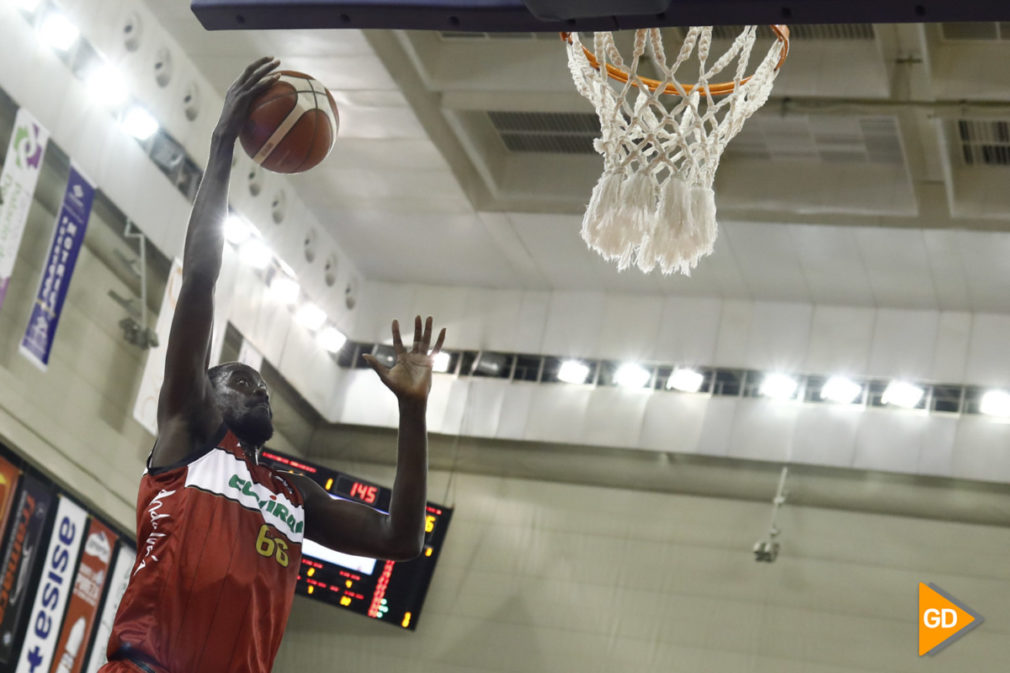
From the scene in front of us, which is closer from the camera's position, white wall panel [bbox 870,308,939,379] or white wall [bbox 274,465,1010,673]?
white wall [bbox 274,465,1010,673]

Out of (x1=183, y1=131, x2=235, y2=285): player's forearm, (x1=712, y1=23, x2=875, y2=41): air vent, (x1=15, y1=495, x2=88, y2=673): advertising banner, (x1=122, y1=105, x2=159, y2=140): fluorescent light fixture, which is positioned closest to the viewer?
(x1=183, y1=131, x2=235, y2=285): player's forearm

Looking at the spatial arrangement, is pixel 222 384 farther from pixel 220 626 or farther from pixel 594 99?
pixel 594 99

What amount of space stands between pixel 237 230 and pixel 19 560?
12.7 feet

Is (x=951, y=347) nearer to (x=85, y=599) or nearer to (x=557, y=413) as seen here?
(x=557, y=413)

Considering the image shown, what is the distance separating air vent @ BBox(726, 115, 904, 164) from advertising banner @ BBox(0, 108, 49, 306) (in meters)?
5.66

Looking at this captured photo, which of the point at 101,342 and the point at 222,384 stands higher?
the point at 101,342

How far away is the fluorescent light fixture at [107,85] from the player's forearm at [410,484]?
7.75 m

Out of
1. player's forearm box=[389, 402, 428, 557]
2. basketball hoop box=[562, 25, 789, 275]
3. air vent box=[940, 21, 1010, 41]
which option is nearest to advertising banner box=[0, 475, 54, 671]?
basketball hoop box=[562, 25, 789, 275]

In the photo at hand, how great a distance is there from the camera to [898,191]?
12.1 meters

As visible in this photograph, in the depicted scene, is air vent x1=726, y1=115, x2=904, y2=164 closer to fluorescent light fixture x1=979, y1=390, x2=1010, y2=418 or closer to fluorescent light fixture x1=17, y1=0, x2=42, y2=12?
fluorescent light fixture x1=979, y1=390, x2=1010, y2=418

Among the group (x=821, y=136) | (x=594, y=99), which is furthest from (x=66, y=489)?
(x=821, y=136)

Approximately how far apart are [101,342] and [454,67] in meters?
3.64

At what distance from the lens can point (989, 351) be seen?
13102mm

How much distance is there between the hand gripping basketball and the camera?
3.73 m
